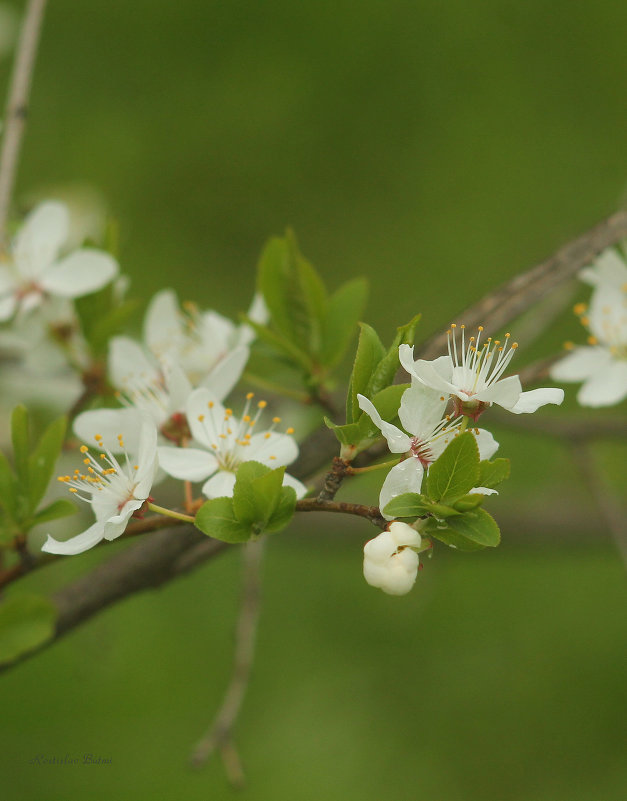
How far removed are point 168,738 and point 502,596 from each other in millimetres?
1060

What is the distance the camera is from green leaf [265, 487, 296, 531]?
703mm

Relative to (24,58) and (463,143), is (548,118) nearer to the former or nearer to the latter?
(463,143)

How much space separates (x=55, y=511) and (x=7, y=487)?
0.20 feet

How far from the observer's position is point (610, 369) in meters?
1.10

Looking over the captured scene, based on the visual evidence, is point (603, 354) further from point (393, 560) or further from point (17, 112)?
point (17, 112)

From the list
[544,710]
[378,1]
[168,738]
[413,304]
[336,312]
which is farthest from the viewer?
[378,1]

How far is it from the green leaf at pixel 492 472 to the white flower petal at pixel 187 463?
0.25 m

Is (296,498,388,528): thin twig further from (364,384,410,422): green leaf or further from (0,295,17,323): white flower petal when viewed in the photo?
(0,295,17,323): white flower petal

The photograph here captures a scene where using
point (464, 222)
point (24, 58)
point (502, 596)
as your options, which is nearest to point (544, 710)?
point (502, 596)

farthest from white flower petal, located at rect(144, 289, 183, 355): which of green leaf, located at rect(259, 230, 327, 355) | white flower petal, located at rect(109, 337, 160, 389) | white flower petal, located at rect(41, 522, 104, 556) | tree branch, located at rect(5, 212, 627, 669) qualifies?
white flower petal, located at rect(41, 522, 104, 556)

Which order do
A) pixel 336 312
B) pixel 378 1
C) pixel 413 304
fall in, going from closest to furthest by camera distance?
pixel 336 312
pixel 413 304
pixel 378 1

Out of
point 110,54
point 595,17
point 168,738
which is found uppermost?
point 110,54

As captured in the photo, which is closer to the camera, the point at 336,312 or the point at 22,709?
the point at 336,312

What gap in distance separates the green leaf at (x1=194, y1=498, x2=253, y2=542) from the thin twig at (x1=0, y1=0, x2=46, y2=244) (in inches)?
22.3
